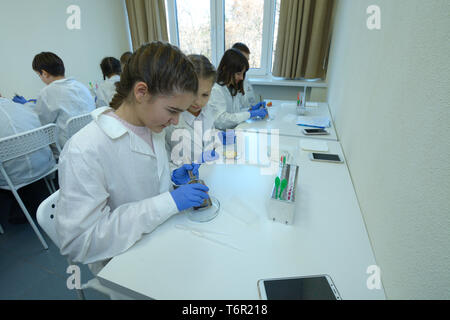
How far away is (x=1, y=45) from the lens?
2.36m

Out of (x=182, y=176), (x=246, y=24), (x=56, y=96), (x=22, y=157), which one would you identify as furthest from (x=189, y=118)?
(x=246, y=24)

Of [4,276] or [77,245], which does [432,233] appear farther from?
[4,276]

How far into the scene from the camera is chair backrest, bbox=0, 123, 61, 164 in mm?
1357

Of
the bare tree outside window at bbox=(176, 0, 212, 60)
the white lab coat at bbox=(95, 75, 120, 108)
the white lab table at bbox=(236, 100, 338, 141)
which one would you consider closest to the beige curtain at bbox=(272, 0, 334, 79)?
the white lab table at bbox=(236, 100, 338, 141)

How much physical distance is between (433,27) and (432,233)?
389 mm

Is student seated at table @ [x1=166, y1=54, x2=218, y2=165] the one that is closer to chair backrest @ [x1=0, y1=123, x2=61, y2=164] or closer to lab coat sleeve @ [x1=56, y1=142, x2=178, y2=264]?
lab coat sleeve @ [x1=56, y1=142, x2=178, y2=264]

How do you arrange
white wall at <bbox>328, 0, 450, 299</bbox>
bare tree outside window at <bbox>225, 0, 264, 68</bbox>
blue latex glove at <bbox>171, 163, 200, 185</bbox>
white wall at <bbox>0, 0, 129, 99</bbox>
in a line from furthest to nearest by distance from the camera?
bare tree outside window at <bbox>225, 0, 264, 68</bbox>
white wall at <bbox>0, 0, 129, 99</bbox>
blue latex glove at <bbox>171, 163, 200, 185</bbox>
white wall at <bbox>328, 0, 450, 299</bbox>

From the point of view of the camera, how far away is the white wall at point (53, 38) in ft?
7.97

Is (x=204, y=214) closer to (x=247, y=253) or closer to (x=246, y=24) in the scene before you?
(x=247, y=253)

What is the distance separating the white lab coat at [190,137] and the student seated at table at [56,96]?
4.17 feet

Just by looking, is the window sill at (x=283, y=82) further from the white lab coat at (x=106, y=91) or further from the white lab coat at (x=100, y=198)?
the white lab coat at (x=100, y=198)

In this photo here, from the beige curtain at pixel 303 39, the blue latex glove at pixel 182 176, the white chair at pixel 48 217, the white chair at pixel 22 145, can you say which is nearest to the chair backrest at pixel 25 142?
the white chair at pixel 22 145

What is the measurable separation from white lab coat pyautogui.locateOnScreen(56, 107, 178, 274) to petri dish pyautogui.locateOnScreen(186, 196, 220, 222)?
7 cm

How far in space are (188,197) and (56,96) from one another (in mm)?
1941
